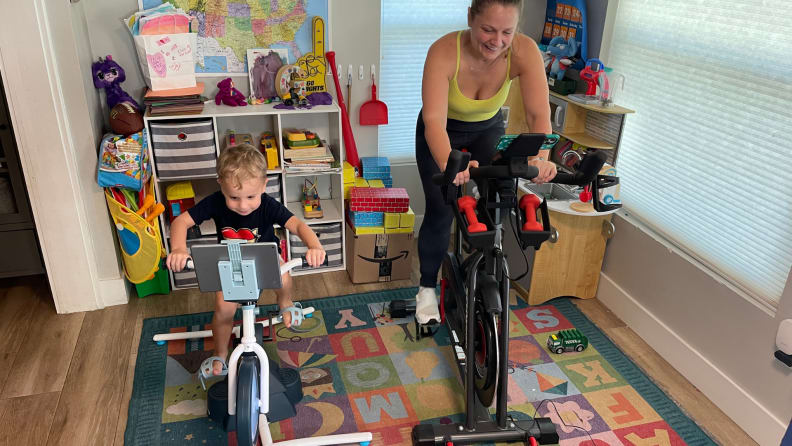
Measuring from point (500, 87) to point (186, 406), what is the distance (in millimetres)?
1697

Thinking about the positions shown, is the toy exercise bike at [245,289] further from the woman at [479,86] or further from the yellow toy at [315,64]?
the yellow toy at [315,64]

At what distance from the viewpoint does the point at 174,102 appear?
9.28 ft

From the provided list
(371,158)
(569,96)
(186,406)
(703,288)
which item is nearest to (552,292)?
(703,288)

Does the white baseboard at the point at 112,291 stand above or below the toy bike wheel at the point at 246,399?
below

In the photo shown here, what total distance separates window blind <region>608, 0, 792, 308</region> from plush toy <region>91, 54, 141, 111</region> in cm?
241

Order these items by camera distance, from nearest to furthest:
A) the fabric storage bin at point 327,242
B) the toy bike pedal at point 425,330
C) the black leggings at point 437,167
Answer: the black leggings at point 437,167, the toy bike pedal at point 425,330, the fabric storage bin at point 327,242

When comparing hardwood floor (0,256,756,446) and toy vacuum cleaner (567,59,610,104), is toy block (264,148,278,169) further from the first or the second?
toy vacuum cleaner (567,59,610,104)

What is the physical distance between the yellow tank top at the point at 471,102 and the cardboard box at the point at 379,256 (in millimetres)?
1036

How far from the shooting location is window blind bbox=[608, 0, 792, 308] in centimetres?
217

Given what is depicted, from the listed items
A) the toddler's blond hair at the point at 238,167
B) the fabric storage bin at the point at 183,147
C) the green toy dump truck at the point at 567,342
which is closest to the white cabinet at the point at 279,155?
the fabric storage bin at the point at 183,147

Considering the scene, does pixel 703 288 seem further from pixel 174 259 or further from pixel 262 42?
pixel 262 42

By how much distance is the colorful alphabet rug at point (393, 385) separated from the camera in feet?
7.30

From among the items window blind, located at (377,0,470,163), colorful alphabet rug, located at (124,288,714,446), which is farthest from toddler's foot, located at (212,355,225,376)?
window blind, located at (377,0,470,163)

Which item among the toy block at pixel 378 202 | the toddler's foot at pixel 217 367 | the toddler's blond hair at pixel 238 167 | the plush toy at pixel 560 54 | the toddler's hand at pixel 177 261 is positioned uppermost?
the plush toy at pixel 560 54
